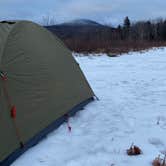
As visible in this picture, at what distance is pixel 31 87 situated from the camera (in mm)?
3965

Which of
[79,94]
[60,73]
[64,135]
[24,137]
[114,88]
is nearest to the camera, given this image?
[24,137]

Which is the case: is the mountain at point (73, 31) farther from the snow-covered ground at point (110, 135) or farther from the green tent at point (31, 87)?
the green tent at point (31, 87)

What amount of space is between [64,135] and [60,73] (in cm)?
107

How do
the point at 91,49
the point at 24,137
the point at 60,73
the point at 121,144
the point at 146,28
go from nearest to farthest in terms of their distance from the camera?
the point at 24,137
the point at 121,144
the point at 60,73
the point at 91,49
the point at 146,28

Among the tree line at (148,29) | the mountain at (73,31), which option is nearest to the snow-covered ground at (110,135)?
the mountain at (73,31)

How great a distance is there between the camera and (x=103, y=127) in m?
4.40

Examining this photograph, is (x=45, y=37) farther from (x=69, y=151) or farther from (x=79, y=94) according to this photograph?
(x=69, y=151)

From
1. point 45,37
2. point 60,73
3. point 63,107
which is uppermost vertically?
point 45,37

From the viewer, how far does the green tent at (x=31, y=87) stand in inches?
135

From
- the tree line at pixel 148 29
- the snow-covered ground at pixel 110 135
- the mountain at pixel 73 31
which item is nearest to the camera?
the snow-covered ground at pixel 110 135

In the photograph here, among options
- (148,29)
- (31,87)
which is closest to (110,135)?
(31,87)

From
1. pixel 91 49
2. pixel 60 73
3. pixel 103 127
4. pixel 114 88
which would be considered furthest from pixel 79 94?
pixel 91 49

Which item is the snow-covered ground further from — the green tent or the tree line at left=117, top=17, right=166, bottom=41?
the tree line at left=117, top=17, right=166, bottom=41

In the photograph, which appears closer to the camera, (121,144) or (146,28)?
(121,144)
